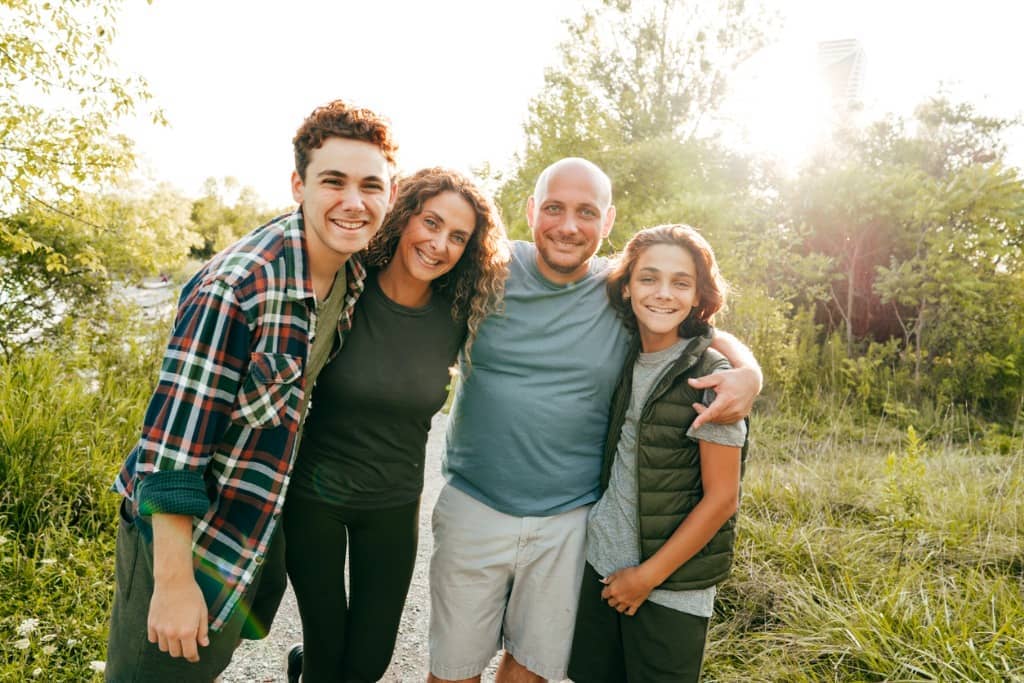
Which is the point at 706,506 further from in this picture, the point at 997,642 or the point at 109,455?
the point at 109,455

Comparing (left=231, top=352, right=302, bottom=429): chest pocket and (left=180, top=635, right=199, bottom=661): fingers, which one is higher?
(left=231, top=352, right=302, bottom=429): chest pocket

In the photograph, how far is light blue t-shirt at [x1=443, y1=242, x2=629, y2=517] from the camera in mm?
2229

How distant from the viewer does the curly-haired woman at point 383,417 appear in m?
2.08

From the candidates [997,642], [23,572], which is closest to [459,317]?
[997,642]

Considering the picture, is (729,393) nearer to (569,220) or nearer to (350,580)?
(569,220)

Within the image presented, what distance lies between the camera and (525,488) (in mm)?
2230

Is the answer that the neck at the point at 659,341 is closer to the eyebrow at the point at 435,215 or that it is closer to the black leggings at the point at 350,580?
the eyebrow at the point at 435,215

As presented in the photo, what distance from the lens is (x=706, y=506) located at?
1932 millimetres

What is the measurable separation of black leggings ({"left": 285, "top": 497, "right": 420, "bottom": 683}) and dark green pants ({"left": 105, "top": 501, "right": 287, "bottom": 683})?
393 mm

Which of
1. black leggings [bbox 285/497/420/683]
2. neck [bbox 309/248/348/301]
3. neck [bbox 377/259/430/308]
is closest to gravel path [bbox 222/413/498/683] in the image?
black leggings [bbox 285/497/420/683]

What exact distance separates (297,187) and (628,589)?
1.67m

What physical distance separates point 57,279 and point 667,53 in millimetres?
15005

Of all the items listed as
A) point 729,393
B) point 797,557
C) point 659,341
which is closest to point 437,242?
point 659,341

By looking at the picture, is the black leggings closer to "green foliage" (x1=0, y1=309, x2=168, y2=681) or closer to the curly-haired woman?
the curly-haired woman
